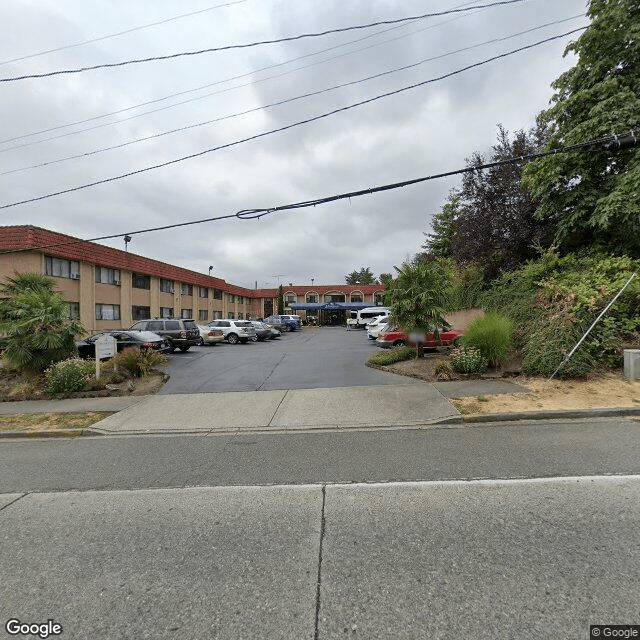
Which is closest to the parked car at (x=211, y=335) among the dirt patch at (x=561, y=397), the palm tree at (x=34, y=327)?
the palm tree at (x=34, y=327)

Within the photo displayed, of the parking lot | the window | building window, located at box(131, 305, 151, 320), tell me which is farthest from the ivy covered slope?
building window, located at box(131, 305, 151, 320)

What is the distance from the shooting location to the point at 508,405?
22.7ft

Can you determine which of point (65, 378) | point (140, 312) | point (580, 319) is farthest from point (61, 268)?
point (580, 319)

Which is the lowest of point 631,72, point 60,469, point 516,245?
point 60,469

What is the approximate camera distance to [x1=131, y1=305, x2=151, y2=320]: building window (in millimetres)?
27869

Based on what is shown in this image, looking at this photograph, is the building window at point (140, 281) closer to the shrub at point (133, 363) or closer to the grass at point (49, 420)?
the shrub at point (133, 363)

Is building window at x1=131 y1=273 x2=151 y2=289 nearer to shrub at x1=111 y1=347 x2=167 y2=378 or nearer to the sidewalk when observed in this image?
shrub at x1=111 y1=347 x2=167 y2=378

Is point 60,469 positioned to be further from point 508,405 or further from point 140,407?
point 508,405

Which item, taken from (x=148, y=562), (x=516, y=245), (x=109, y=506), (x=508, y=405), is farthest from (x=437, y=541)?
(x=516, y=245)

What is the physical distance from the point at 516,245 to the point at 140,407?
14702 millimetres

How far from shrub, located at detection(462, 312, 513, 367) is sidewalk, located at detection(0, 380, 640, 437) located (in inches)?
42.8

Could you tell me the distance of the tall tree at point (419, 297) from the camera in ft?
35.6

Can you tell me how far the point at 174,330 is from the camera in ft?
61.4

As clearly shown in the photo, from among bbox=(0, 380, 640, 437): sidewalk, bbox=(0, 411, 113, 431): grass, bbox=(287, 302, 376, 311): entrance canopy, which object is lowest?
bbox=(0, 411, 113, 431): grass
